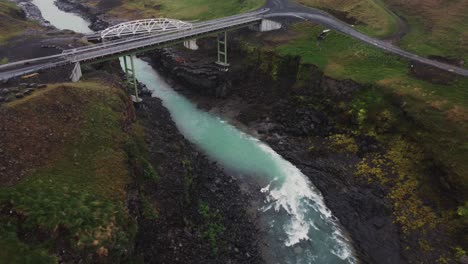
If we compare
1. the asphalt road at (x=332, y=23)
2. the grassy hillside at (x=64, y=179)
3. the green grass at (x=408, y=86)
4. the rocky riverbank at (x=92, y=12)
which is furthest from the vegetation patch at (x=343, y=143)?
the rocky riverbank at (x=92, y=12)

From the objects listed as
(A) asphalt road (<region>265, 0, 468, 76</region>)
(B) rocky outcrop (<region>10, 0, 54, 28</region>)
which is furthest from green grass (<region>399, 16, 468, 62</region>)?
(B) rocky outcrop (<region>10, 0, 54, 28</region>)

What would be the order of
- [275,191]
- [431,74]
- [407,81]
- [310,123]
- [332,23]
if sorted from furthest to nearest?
[332,23] → [310,123] → [431,74] → [407,81] → [275,191]

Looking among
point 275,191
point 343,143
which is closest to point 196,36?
point 343,143

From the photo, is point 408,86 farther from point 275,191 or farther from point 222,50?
point 222,50

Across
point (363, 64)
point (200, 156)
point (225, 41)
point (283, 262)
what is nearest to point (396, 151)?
point (363, 64)

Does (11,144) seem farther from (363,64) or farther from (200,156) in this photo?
(363,64)
